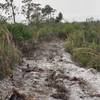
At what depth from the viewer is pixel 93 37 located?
28.2 ft

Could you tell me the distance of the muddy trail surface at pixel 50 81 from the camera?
4.35 meters

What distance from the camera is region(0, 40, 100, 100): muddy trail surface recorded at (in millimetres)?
4348

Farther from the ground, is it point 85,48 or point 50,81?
point 85,48

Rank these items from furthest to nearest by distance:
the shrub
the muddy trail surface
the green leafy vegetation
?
the green leafy vegetation → the shrub → the muddy trail surface

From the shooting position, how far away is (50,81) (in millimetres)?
5109

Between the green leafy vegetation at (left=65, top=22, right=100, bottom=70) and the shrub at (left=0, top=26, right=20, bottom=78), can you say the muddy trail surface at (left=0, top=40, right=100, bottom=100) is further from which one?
the green leafy vegetation at (left=65, top=22, right=100, bottom=70)

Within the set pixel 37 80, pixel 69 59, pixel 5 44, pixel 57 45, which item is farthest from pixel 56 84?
pixel 57 45

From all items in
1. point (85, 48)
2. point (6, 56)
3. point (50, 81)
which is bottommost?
point (50, 81)

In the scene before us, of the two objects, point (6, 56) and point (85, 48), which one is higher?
point (6, 56)

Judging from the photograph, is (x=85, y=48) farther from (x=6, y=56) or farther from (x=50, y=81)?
(x=6, y=56)

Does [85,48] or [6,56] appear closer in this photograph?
[6,56]

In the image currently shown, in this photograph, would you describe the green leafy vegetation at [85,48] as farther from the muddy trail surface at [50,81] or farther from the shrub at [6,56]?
the shrub at [6,56]

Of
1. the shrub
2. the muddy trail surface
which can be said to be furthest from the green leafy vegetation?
the shrub

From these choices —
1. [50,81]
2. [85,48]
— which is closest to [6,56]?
[50,81]
